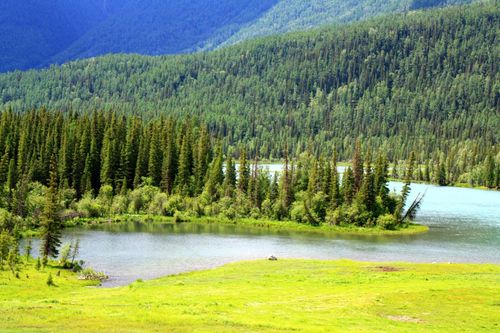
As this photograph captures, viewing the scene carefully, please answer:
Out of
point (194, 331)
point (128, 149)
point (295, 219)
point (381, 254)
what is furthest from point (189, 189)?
point (194, 331)

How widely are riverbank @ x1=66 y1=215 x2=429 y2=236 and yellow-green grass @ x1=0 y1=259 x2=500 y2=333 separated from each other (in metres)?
57.3

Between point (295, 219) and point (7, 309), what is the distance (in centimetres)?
11112

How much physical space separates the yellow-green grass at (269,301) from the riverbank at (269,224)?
2255 inches

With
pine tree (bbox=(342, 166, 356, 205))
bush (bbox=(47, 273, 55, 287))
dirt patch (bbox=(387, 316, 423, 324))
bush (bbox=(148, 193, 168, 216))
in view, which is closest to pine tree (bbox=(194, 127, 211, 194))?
bush (bbox=(148, 193, 168, 216))

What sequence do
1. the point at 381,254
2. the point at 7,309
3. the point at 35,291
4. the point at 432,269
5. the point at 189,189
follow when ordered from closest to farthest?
1. the point at 7,309
2. the point at 35,291
3. the point at 432,269
4. the point at 381,254
5. the point at 189,189

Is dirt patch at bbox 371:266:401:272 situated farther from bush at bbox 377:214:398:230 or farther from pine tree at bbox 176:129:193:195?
pine tree at bbox 176:129:193:195

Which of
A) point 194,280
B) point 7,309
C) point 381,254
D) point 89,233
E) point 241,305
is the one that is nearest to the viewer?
point 7,309

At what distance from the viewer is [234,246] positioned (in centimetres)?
12606

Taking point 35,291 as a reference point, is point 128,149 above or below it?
above

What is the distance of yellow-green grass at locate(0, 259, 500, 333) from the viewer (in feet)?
177

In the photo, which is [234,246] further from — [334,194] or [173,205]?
[173,205]

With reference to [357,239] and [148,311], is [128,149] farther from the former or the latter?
[148,311]

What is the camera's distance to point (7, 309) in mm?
56969

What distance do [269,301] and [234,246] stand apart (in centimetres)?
5889
